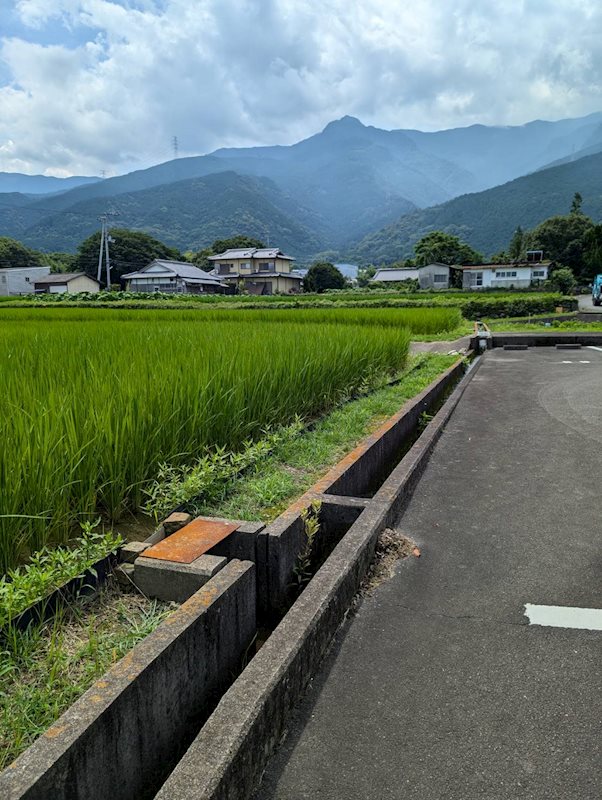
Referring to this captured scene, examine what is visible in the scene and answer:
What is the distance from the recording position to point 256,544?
252 centimetres

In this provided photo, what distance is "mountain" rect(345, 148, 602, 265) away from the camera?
452 feet

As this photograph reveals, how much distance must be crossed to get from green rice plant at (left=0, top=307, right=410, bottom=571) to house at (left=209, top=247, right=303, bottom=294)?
221 ft

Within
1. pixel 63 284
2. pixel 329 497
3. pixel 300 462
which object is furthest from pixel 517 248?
pixel 329 497

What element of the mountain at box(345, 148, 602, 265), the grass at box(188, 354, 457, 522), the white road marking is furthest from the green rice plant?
the mountain at box(345, 148, 602, 265)

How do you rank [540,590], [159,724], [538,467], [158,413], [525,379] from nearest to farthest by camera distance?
1. [159,724]
2. [540,590]
3. [158,413]
4. [538,467]
5. [525,379]

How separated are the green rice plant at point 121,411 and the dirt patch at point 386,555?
3.89 ft

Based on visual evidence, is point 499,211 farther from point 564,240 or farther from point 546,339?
point 546,339

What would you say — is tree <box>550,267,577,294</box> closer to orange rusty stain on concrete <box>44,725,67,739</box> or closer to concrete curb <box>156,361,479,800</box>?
concrete curb <box>156,361,479,800</box>

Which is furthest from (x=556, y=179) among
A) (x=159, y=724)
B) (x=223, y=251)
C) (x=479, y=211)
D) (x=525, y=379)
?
(x=159, y=724)

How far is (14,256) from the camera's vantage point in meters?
74.4

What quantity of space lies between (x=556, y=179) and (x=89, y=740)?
589 ft

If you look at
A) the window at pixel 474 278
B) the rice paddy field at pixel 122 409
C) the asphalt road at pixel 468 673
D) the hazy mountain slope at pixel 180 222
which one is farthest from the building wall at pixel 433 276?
the hazy mountain slope at pixel 180 222

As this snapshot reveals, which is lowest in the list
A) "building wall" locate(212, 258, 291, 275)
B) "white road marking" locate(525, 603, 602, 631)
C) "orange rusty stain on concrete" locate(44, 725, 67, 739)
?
"white road marking" locate(525, 603, 602, 631)

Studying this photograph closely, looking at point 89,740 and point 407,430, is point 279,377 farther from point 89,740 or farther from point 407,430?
point 89,740
